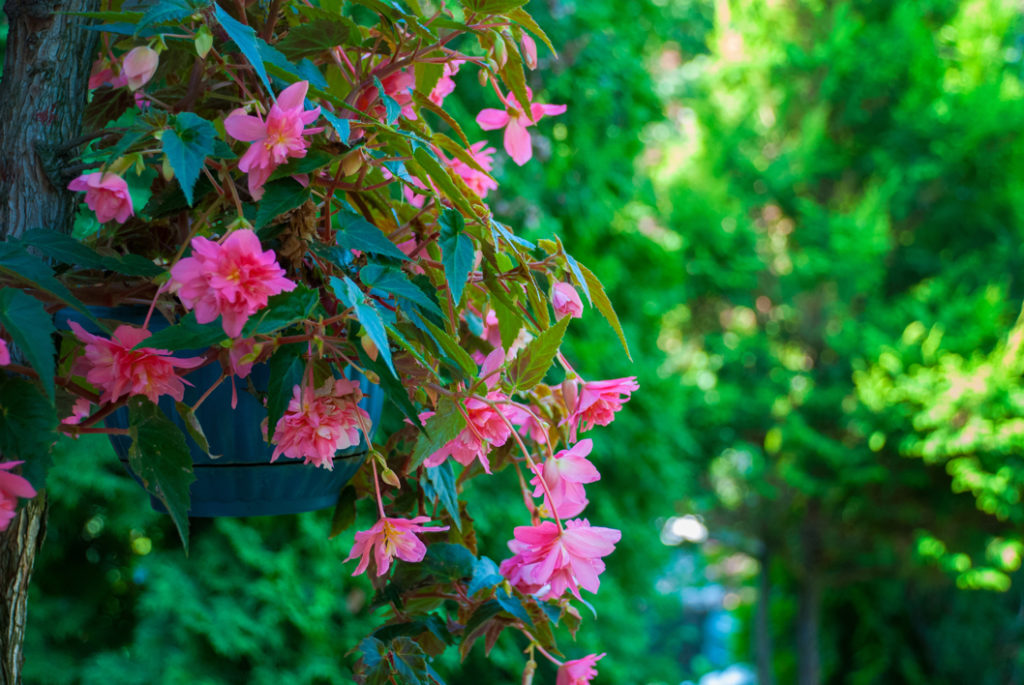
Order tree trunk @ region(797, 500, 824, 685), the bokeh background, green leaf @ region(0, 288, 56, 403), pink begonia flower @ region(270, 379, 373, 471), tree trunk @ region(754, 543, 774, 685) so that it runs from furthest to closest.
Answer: tree trunk @ region(754, 543, 774, 685) < tree trunk @ region(797, 500, 824, 685) < the bokeh background < pink begonia flower @ region(270, 379, 373, 471) < green leaf @ region(0, 288, 56, 403)

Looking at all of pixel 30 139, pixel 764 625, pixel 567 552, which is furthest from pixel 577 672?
pixel 764 625

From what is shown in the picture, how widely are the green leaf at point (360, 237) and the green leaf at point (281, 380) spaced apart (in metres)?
0.07

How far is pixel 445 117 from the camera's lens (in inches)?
21.0

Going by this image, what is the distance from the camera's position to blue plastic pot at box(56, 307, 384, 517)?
1.64ft

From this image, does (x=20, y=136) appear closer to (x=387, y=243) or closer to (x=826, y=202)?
(x=387, y=243)

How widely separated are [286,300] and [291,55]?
16cm

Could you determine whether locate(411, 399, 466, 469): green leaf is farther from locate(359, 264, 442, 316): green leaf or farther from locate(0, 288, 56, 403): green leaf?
locate(0, 288, 56, 403): green leaf

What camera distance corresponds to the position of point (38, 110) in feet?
1.62

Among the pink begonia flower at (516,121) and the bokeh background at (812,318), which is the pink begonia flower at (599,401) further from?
the bokeh background at (812,318)

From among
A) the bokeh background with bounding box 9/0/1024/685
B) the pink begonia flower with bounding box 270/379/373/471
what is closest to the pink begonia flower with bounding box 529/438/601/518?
the pink begonia flower with bounding box 270/379/373/471

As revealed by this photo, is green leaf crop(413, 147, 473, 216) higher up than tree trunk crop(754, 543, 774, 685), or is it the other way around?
green leaf crop(413, 147, 473, 216)

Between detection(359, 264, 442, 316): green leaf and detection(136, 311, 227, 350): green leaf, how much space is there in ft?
0.24

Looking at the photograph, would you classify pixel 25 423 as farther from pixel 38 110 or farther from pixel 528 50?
pixel 528 50

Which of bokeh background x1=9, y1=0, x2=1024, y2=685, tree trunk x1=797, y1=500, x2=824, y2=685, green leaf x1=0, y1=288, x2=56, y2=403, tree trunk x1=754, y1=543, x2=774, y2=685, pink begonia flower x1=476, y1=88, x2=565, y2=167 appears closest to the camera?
green leaf x1=0, y1=288, x2=56, y2=403
